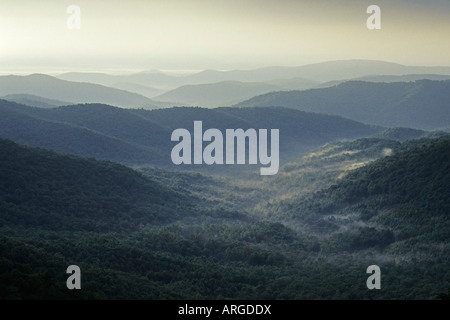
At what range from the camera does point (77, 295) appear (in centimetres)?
2441

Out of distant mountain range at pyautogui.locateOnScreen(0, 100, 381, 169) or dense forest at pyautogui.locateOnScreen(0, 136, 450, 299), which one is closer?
dense forest at pyautogui.locateOnScreen(0, 136, 450, 299)

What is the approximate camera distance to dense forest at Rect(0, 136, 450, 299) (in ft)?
101

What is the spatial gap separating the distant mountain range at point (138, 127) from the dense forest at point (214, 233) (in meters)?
26.8

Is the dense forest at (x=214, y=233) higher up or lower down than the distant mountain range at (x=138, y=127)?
lower down

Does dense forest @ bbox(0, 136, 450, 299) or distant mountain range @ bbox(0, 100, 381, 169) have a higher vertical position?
distant mountain range @ bbox(0, 100, 381, 169)

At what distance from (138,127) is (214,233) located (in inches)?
3019

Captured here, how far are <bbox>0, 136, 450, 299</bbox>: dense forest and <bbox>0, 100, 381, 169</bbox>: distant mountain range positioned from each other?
88.1ft

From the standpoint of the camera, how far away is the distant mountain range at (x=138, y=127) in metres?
97.8

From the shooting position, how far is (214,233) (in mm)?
53281

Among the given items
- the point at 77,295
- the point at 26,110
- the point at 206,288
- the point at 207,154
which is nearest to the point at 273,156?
the point at 207,154

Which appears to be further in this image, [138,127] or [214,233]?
[138,127]

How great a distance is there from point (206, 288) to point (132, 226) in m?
21.6

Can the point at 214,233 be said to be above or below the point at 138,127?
below
